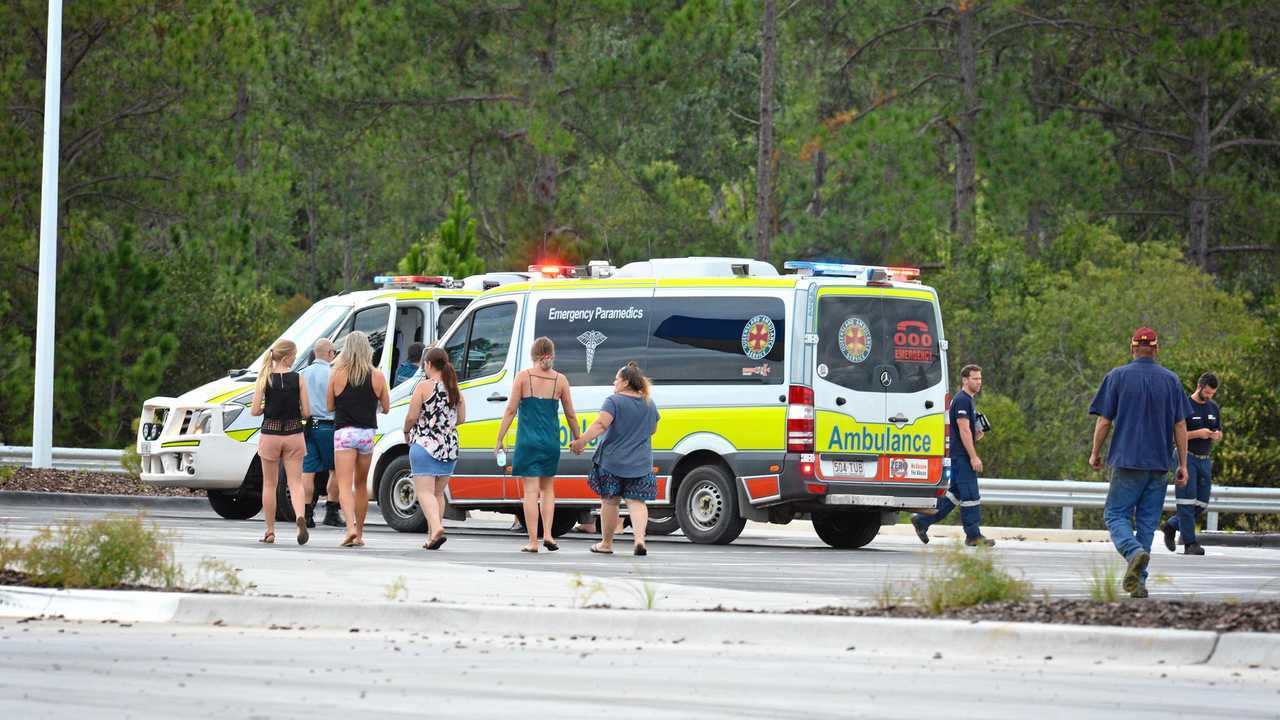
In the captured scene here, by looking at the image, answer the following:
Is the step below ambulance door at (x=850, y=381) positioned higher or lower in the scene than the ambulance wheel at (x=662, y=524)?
higher

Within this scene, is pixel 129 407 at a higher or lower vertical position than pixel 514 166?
lower

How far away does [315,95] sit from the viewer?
46812mm

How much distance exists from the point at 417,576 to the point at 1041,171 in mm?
32289

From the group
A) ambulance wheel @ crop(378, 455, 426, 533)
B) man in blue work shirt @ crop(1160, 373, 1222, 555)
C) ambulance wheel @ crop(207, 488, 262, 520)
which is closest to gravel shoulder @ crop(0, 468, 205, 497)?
ambulance wheel @ crop(207, 488, 262, 520)

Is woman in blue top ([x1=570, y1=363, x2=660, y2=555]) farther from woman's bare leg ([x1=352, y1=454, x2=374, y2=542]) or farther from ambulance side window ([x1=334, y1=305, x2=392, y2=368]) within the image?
ambulance side window ([x1=334, y1=305, x2=392, y2=368])

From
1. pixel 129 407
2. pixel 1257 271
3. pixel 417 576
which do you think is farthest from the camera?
pixel 1257 271

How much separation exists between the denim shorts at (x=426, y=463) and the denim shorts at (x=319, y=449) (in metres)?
2.40

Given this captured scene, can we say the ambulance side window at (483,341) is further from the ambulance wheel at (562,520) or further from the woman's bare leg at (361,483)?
the woman's bare leg at (361,483)

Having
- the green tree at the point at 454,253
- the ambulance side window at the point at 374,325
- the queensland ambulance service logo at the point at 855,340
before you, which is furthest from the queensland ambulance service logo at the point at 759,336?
the green tree at the point at 454,253

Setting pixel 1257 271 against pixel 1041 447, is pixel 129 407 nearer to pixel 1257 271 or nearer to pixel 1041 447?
pixel 1041 447

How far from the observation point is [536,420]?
1820 cm

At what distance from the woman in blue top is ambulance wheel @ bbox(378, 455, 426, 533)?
397 centimetres

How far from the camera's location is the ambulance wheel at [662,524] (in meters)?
21.5

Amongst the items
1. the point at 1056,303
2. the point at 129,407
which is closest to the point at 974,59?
the point at 1056,303
